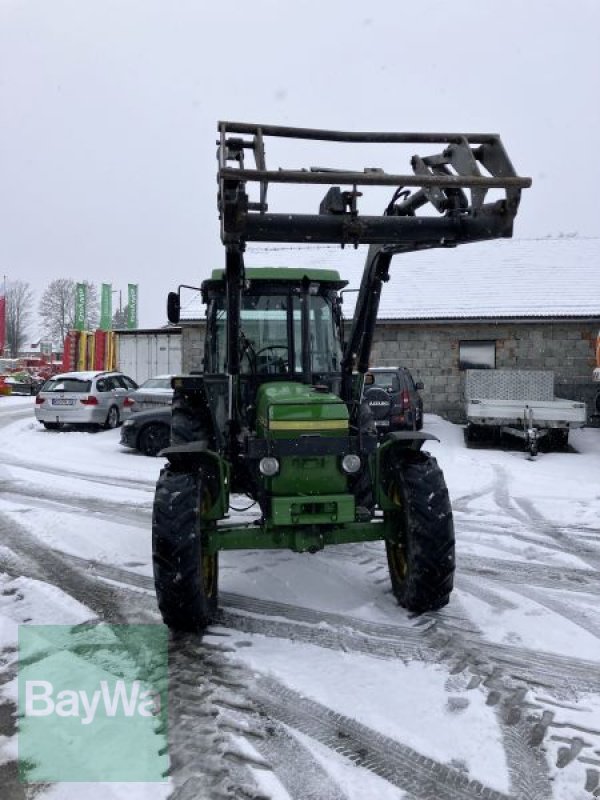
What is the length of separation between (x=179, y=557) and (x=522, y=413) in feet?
35.3

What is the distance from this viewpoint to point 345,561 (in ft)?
20.7

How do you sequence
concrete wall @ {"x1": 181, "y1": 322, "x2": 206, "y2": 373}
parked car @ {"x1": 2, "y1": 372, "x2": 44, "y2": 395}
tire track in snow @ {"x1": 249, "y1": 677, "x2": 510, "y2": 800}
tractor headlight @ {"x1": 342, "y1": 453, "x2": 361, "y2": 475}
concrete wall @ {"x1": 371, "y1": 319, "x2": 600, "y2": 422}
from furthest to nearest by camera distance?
parked car @ {"x1": 2, "y1": 372, "x2": 44, "y2": 395}, concrete wall @ {"x1": 181, "y1": 322, "x2": 206, "y2": 373}, concrete wall @ {"x1": 371, "y1": 319, "x2": 600, "y2": 422}, tractor headlight @ {"x1": 342, "y1": 453, "x2": 361, "y2": 475}, tire track in snow @ {"x1": 249, "y1": 677, "x2": 510, "y2": 800}

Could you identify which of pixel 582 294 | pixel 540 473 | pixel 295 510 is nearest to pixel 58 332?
pixel 582 294

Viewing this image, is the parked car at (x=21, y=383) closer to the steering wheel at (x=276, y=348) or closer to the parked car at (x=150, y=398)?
the parked car at (x=150, y=398)

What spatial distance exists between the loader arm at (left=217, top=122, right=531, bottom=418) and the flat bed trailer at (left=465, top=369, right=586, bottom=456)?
9.38m

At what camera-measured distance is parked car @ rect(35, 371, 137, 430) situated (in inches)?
656

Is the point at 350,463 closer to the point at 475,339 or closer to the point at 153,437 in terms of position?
the point at 153,437

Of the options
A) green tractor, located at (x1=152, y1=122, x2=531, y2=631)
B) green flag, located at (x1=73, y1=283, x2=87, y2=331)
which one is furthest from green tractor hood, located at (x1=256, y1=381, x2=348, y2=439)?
green flag, located at (x1=73, y1=283, x2=87, y2=331)

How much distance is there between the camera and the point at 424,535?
4812 mm

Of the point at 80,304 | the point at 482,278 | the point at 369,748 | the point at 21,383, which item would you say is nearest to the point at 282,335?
the point at 369,748

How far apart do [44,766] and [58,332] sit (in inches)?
2939

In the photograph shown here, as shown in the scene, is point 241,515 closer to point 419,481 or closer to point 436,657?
point 419,481

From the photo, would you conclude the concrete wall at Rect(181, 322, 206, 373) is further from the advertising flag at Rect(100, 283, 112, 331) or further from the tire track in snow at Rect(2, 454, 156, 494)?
the advertising flag at Rect(100, 283, 112, 331)

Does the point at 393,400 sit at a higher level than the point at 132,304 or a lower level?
lower
